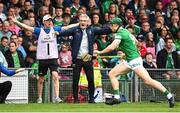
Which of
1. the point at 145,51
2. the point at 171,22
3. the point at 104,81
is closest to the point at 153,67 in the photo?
the point at 145,51

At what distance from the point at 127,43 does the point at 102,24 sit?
6.74 metres

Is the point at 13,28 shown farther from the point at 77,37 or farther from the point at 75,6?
the point at 77,37

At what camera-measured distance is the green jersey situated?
18031mm

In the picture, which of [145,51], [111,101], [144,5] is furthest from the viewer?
[144,5]

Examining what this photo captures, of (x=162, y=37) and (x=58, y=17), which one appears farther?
(x=162, y=37)

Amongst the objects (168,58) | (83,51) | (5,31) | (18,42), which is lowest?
(83,51)

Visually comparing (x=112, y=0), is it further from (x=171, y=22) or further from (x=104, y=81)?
(x=104, y=81)

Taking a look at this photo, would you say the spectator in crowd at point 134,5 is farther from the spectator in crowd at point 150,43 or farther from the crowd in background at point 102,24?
the spectator in crowd at point 150,43

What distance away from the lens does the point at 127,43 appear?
59.7 feet

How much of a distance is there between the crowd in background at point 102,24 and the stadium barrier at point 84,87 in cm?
63

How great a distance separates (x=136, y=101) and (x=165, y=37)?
3806 millimetres

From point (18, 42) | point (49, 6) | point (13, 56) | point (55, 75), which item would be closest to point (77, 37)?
point (55, 75)

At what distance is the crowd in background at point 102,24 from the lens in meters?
22.4

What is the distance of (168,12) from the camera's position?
27188 millimetres
